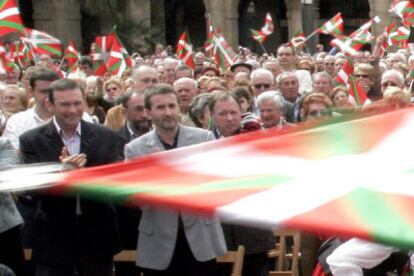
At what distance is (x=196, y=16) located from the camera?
54.2m

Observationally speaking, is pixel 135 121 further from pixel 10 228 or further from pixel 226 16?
pixel 226 16

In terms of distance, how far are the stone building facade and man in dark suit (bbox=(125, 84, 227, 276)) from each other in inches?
1125

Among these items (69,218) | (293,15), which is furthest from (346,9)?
(69,218)

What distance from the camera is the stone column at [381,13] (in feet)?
154

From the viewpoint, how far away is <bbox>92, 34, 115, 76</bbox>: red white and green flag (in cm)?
1848

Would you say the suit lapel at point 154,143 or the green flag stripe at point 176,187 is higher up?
the green flag stripe at point 176,187

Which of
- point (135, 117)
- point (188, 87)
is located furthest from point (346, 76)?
point (135, 117)

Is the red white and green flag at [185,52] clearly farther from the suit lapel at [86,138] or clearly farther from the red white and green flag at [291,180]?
the red white and green flag at [291,180]

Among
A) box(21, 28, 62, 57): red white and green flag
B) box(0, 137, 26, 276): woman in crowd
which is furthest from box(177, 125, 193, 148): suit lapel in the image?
box(21, 28, 62, 57): red white and green flag

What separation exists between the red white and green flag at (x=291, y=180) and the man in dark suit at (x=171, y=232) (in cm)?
384

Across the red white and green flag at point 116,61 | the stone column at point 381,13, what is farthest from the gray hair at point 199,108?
the stone column at point 381,13

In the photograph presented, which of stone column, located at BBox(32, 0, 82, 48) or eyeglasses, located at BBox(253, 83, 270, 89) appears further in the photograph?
stone column, located at BBox(32, 0, 82, 48)

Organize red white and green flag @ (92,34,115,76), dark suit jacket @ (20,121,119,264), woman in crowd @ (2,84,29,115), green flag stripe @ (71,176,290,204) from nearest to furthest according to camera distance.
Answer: green flag stripe @ (71,176,290,204), dark suit jacket @ (20,121,119,264), woman in crowd @ (2,84,29,115), red white and green flag @ (92,34,115,76)

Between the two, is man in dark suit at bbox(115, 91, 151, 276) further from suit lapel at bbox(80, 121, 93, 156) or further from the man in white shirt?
the man in white shirt
